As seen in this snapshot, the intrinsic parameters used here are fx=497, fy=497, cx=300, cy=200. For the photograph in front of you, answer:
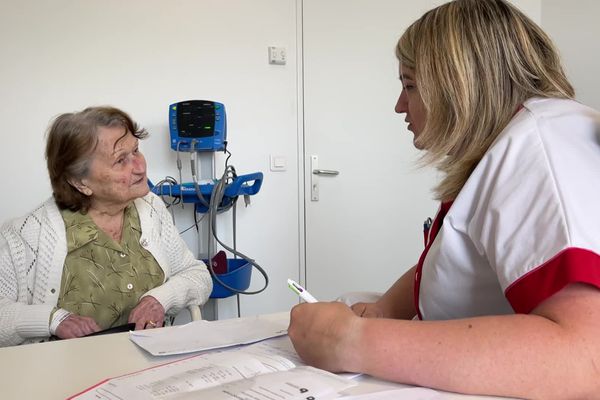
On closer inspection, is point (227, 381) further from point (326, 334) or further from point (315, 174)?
point (315, 174)

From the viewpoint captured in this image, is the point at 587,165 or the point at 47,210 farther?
the point at 47,210

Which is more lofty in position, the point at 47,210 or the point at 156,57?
the point at 156,57

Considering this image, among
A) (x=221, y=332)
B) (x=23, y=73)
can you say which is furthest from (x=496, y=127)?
(x=23, y=73)

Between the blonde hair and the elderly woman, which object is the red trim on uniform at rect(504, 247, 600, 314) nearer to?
the blonde hair

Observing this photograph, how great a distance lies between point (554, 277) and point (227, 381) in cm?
44

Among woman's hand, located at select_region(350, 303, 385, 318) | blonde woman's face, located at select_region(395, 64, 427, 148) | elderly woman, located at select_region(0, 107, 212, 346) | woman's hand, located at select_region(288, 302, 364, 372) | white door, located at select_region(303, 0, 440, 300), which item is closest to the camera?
woman's hand, located at select_region(288, 302, 364, 372)

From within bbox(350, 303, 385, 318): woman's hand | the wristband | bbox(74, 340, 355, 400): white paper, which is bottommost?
the wristband

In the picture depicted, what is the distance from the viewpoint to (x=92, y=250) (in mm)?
1512

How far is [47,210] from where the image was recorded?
151 cm

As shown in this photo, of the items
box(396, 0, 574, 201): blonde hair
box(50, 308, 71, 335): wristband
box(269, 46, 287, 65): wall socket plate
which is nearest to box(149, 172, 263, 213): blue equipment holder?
box(269, 46, 287, 65): wall socket plate

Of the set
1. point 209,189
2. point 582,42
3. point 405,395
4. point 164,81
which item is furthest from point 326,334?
point 582,42

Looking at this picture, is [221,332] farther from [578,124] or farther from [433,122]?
[578,124]

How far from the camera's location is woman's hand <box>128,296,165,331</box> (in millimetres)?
1378

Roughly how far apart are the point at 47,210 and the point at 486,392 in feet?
4.47
